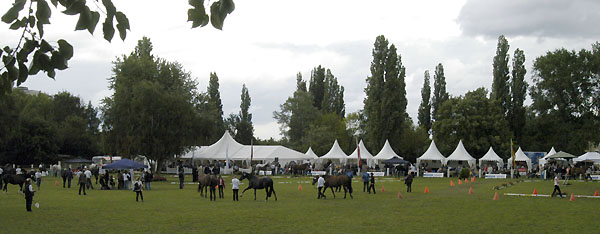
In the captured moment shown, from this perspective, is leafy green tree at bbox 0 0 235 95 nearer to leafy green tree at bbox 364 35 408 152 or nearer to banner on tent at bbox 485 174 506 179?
banner on tent at bbox 485 174 506 179

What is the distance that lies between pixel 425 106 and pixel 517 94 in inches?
543

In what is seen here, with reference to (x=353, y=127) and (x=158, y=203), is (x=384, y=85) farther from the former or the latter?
(x=158, y=203)

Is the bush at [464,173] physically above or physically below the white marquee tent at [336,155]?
below

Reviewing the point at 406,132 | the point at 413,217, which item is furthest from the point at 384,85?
the point at 413,217

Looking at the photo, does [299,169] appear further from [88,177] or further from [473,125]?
[88,177]

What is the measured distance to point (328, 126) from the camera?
290 ft

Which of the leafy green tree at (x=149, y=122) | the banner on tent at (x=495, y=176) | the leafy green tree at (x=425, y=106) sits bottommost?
the banner on tent at (x=495, y=176)

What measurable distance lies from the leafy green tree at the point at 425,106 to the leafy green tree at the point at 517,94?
40.3 ft

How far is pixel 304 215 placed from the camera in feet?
64.2

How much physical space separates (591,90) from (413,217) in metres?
62.3

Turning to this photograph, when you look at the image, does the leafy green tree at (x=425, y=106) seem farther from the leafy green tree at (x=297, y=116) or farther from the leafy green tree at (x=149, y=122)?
the leafy green tree at (x=149, y=122)

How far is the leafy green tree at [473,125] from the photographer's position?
71.1 m

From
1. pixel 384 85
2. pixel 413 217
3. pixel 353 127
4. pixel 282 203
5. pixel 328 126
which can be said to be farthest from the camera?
pixel 353 127

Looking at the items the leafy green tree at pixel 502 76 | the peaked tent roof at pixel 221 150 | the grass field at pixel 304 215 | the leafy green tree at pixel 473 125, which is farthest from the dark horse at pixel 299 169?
the leafy green tree at pixel 502 76
